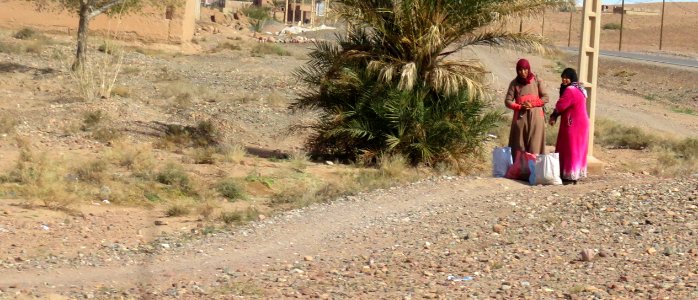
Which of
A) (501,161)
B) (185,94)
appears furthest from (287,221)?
(185,94)

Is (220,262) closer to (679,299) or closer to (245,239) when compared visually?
(245,239)

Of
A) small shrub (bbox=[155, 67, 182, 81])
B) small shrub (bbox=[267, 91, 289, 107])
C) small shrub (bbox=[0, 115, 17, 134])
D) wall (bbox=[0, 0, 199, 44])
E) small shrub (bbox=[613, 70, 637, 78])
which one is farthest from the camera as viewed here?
small shrub (bbox=[613, 70, 637, 78])

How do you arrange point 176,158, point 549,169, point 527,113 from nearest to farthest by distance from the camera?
1. point 549,169
2. point 527,113
3. point 176,158

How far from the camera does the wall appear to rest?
31.5 metres

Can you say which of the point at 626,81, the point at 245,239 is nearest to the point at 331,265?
the point at 245,239

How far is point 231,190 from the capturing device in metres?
12.9

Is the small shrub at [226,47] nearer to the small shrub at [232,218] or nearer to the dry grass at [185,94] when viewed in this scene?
the dry grass at [185,94]

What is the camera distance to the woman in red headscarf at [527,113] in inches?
488

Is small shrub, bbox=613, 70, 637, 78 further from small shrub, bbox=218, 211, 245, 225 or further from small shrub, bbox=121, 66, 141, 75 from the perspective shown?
small shrub, bbox=218, 211, 245, 225

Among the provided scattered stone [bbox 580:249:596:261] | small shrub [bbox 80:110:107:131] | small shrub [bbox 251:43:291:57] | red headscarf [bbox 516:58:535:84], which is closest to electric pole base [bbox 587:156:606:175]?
red headscarf [bbox 516:58:535:84]

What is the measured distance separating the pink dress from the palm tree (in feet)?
9.11

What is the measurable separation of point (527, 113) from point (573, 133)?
0.57 metres

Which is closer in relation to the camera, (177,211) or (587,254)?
(587,254)

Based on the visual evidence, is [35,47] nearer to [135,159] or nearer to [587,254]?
[135,159]
